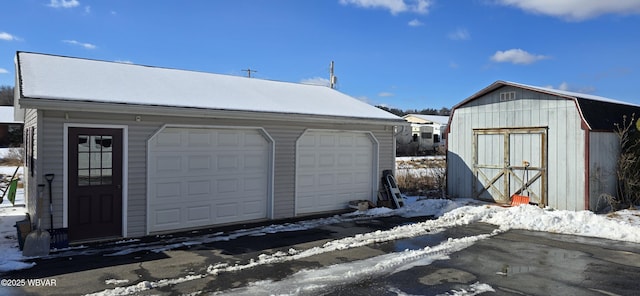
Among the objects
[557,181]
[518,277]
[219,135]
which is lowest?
[518,277]

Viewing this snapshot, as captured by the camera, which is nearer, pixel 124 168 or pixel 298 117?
pixel 124 168

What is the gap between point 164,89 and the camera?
9.10m

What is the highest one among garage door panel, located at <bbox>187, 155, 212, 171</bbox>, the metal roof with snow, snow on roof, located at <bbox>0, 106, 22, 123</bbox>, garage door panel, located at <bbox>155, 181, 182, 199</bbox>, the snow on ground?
snow on roof, located at <bbox>0, 106, 22, 123</bbox>

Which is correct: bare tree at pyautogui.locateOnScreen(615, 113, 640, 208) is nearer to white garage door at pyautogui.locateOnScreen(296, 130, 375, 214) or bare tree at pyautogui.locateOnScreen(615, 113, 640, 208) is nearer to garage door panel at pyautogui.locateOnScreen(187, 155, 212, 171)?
white garage door at pyautogui.locateOnScreen(296, 130, 375, 214)

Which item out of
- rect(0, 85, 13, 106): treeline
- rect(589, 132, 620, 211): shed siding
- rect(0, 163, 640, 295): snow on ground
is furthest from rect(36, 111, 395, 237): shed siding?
rect(0, 85, 13, 106): treeline

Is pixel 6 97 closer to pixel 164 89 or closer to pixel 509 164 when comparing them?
pixel 164 89

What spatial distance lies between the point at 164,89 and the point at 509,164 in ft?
30.2

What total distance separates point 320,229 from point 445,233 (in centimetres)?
256

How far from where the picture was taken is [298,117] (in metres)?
9.94

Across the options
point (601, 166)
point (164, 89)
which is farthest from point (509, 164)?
point (164, 89)

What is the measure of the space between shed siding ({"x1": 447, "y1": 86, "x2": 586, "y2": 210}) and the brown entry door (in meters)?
9.63

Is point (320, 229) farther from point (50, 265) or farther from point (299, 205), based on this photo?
point (50, 265)

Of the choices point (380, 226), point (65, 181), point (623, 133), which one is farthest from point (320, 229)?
point (623, 133)

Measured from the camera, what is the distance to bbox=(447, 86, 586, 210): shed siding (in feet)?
34.9
